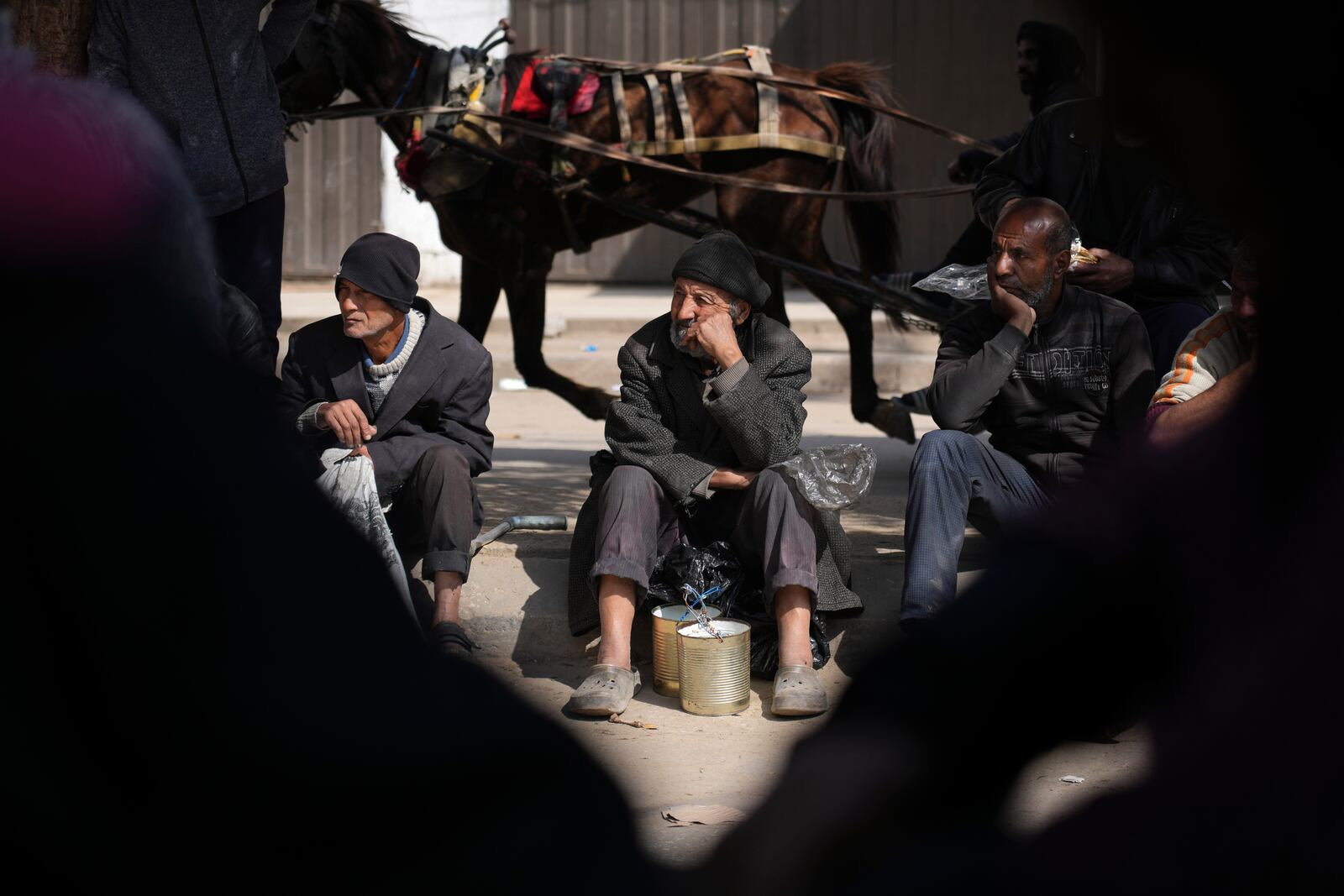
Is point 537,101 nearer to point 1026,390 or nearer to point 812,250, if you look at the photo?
point 812,250

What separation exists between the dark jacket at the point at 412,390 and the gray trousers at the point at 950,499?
52.1 inches

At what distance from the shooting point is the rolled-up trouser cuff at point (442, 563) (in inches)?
167

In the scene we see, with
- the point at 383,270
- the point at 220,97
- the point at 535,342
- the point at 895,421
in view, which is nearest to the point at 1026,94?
the point at 895,421

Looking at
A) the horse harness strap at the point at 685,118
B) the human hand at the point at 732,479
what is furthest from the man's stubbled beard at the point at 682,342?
the horse harness strap at the point at 685,118

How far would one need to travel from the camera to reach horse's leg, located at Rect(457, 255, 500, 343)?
633cm

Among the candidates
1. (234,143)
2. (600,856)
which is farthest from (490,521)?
(600,856)

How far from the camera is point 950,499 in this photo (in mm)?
4090

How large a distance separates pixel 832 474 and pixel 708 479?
366 millimetres

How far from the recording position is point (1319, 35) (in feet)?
2.07

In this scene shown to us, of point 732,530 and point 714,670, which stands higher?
point 732,530

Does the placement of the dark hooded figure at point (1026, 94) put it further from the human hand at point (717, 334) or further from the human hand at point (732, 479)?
the human hand at point (732, 479)

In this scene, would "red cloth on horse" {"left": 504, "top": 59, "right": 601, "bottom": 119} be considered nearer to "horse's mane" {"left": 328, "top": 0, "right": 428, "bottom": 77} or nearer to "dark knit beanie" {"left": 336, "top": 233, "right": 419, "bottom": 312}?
"horse's mane" {"left": 328, "top": 0, "right": 428, "bottom": 77}

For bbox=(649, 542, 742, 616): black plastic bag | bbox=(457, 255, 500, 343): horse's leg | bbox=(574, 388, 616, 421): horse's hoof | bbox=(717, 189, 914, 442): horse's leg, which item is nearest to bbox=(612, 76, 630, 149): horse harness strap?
bbox=(717, 189, 914, 442): horse's leg

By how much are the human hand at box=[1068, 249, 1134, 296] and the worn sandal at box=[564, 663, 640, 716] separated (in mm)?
1819
